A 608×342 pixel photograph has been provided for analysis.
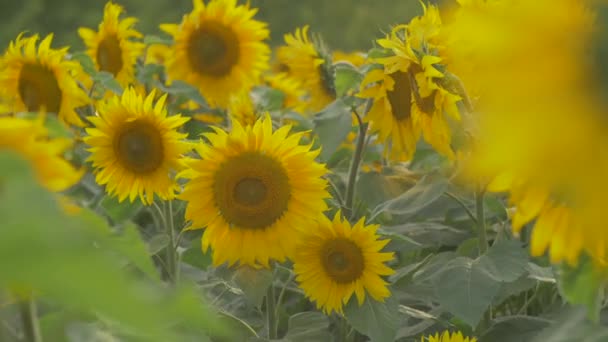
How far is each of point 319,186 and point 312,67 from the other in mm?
736

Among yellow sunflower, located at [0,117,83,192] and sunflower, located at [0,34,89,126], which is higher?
sunflower, located at [0,34,89,126]

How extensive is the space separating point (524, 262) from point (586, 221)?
55 centimetres

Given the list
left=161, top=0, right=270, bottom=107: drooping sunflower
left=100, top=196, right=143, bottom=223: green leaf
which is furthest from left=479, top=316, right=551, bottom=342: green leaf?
left=161, top=0, right=270, bottom=107: drooping sunflower

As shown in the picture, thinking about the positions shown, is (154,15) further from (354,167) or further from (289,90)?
(354,167)

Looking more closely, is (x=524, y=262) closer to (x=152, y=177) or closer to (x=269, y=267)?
(x=269, y=267)

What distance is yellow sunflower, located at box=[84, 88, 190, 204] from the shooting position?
1.26 meters

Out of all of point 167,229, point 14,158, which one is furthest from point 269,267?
point 14,158

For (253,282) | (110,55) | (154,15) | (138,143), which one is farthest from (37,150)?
(154,15)

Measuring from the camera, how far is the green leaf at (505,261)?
111 centimetres

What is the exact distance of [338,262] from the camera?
1.22m

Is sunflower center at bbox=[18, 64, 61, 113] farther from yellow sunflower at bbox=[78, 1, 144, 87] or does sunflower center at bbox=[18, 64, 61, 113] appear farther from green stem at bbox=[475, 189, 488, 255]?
green stem at bbox=[475, 189, 488, 255]

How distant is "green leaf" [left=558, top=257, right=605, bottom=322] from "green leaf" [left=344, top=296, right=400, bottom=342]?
414mm

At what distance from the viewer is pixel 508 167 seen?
1.94ft

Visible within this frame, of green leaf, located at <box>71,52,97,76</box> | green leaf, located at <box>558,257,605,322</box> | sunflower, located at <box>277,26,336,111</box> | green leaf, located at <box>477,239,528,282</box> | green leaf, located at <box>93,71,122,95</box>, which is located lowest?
green leaf, located at <box>477,239,528,282</box>
